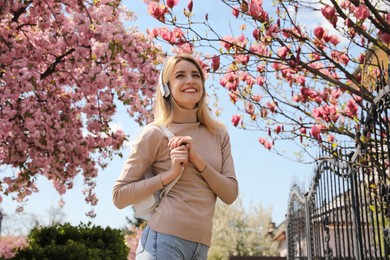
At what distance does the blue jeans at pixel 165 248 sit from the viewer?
7.33 ft

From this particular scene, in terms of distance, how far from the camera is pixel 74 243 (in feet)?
26.1

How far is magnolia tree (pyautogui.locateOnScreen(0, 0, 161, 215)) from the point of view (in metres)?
7.55

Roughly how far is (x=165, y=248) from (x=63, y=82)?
22.8ft

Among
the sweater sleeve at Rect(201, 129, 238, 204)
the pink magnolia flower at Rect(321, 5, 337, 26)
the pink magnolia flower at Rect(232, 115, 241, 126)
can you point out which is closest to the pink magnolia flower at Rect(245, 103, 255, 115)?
the pink magnolia flower at Rect(232, 115, 241, 126)

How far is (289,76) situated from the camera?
6.92 meters

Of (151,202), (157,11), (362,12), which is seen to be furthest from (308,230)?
(151,202)

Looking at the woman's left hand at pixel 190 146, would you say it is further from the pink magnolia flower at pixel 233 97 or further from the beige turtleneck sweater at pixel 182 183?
the pink magnolia flower at pixel 233 97

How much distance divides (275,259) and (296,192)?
38.1ft

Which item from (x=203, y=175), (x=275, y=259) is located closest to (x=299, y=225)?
(x=203, y=175)

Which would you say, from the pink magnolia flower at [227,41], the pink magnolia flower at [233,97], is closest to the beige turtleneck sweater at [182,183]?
the pink magnolia flower at [227,41]

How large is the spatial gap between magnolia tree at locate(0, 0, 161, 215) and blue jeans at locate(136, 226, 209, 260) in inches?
207

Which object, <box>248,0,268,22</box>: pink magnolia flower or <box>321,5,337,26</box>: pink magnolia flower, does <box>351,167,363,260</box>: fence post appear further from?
<box>248,0,268,22</box>: pink magnolia flower

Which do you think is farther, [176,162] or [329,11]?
[329,11]

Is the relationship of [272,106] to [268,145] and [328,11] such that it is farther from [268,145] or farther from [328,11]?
[328,11]
